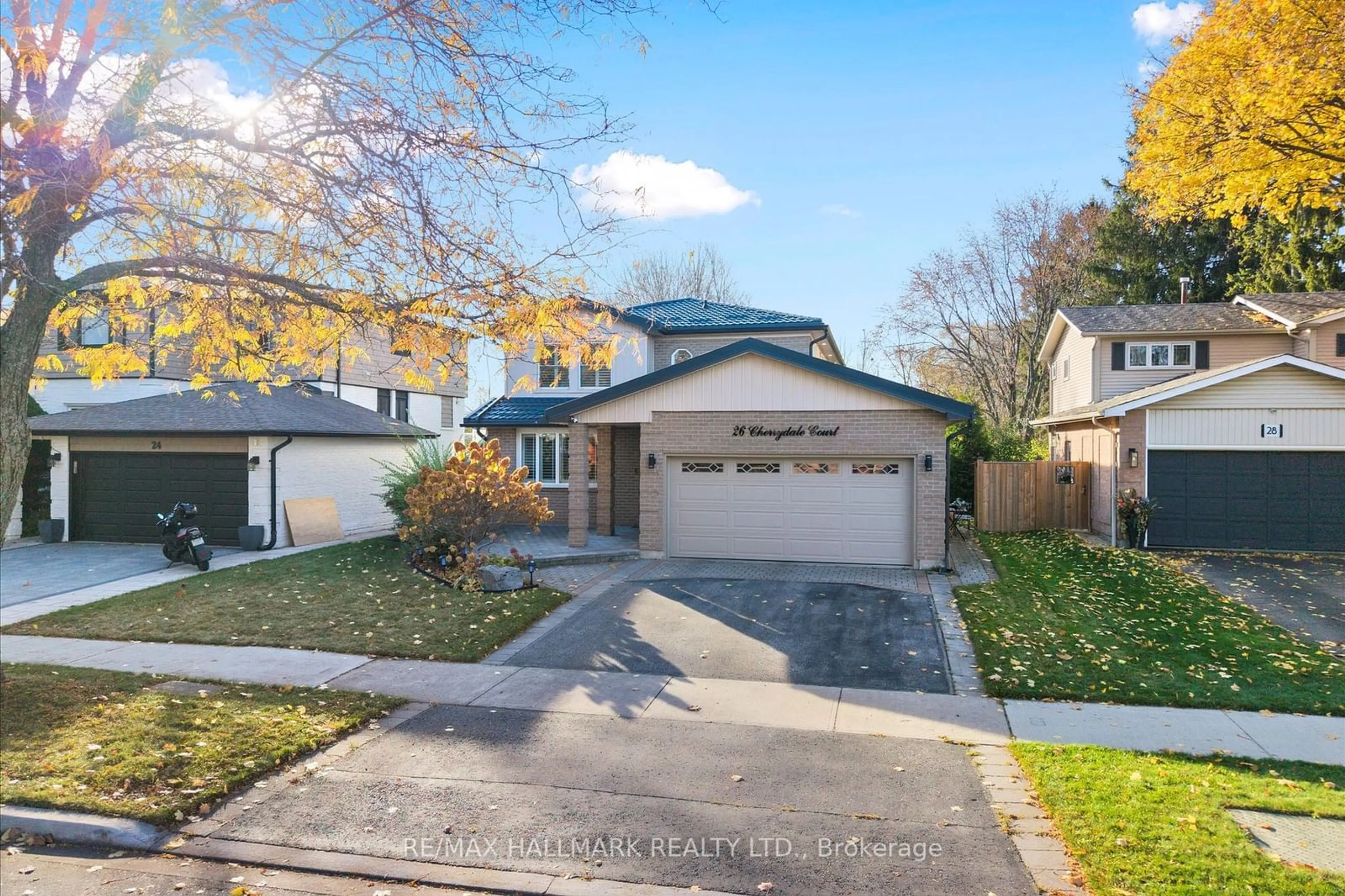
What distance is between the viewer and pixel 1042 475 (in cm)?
2131

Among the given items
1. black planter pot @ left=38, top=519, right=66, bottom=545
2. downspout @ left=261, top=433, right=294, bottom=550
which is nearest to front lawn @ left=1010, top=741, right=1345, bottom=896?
downspout @ left=261, top=433, right=294, bottom=550

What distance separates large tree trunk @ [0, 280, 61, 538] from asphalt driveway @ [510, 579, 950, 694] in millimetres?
5064

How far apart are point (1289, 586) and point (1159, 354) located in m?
11.7

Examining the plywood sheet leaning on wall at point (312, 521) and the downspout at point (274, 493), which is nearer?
the downspout at point (274, 493)

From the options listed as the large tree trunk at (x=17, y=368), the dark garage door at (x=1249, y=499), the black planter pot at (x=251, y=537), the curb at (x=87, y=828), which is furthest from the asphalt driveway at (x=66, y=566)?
the dark garage door at (x=1249, y=499)

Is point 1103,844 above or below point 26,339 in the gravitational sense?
below

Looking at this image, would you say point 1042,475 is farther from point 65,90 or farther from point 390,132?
point 65,90

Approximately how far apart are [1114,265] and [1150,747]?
32.4m

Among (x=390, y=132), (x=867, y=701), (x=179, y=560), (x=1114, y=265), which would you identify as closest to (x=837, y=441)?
(x=867, y=701)

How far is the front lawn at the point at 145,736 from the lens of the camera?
5.41 meters

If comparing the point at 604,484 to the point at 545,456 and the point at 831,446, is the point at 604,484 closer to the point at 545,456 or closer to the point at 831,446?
the point at 545,456

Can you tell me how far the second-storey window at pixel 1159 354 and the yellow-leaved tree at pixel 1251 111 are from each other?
6.12 m

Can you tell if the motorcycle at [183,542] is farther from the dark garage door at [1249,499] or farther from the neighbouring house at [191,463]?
the dark garage door at [1249,499]

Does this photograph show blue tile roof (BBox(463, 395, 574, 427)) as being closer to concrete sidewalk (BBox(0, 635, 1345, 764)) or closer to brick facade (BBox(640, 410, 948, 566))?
brick facade (BBox(640, 410, 948, 566))
